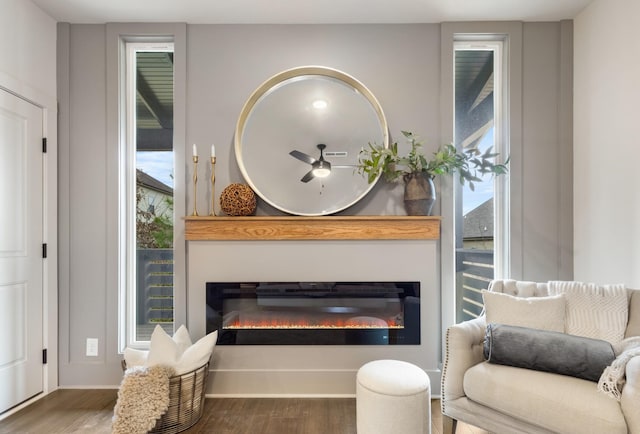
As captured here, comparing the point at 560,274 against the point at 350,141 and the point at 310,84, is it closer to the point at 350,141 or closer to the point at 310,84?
the point at 350,141

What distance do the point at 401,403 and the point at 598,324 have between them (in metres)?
1.15

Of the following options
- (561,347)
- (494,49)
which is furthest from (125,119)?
(561,347)

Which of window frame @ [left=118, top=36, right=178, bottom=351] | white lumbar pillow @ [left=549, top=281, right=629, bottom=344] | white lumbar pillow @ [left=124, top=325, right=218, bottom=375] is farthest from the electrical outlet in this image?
white lumbar pillow @ [left=549, top=281, right=629, bottom=344]

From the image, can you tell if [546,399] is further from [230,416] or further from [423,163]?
[230,416]

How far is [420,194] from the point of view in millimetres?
2443

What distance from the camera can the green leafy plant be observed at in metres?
2.41

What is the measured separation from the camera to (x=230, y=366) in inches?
97.5

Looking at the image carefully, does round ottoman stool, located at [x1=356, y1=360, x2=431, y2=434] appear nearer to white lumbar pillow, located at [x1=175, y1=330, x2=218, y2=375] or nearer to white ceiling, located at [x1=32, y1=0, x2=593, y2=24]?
white lumbar pillow, located at [x1=175, y1=330, x2=218, y2=375]

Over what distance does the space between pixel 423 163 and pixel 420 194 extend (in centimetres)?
22

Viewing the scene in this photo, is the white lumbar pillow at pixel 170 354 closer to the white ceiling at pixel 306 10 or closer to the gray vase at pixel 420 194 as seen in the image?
the gray vase at pixel 420 194

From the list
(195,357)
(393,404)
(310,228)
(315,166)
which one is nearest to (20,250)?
Answer: (195,357)

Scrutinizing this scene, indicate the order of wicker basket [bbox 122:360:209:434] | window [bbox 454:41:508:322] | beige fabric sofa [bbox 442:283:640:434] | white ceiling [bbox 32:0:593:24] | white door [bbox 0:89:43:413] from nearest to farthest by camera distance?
beige fabric sofa [bbox 442:283:640:434] → wicker basket [bbox 122:360:209:434] → white door [bbox 0:89:43:413] → white ceiling [bbox 32:0:593:24] → window [bbox 454:41:508:322]

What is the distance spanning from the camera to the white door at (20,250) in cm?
224

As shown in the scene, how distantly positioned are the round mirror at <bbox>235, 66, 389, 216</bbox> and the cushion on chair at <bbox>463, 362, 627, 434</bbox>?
1.37m
